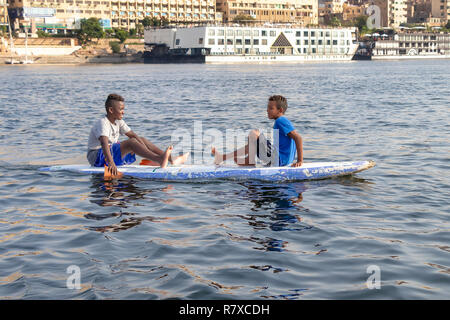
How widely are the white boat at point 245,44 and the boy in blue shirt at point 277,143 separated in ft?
406

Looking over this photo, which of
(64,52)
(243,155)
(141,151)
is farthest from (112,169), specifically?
(64,52)

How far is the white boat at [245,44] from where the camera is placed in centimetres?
13500

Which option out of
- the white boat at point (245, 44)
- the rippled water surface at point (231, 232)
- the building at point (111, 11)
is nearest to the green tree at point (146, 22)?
the building at point (111, 11)

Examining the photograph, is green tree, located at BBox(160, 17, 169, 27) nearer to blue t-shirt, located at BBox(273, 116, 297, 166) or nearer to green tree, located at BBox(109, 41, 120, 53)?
green tree, located at BBox(109, 41, 120, 53)

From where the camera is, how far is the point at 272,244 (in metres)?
7.75

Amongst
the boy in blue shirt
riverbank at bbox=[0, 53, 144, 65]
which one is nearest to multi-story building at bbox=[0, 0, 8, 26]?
riverbank at bbox=[0, 53, 144, 65]

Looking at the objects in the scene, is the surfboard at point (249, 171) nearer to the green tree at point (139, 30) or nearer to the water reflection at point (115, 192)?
the water reflection at point (115, 192)

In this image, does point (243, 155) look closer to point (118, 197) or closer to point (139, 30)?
point (118, 197)

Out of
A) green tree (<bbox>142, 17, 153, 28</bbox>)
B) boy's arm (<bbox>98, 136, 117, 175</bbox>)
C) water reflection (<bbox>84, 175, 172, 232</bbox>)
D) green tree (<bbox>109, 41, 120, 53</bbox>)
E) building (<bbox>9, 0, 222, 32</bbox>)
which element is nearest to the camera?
water reflection (<bbox>84, 175, 172, 232</bbox>)

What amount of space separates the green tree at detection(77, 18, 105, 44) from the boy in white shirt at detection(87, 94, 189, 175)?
13720 centimetres

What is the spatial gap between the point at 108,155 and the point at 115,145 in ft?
1.34

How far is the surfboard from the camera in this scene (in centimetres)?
1127

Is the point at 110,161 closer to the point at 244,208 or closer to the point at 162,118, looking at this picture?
the point at 244,208
